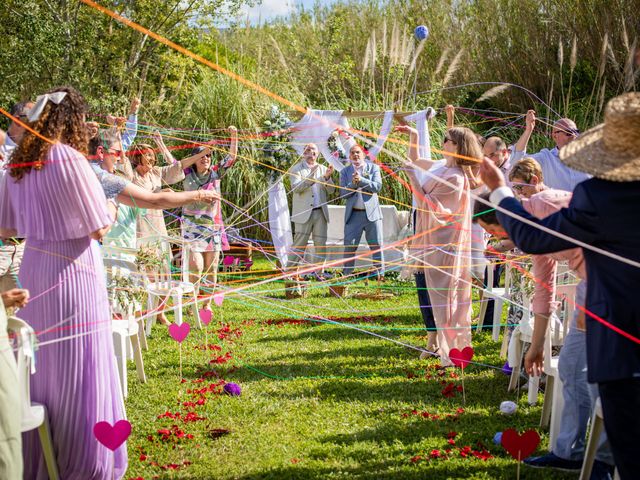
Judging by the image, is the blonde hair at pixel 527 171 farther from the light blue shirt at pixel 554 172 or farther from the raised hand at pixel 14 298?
the raised hand at pixel 14 298

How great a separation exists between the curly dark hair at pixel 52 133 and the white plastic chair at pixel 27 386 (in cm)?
78

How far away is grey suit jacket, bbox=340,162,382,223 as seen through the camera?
32.4ft

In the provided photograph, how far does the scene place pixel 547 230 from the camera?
9.04ft

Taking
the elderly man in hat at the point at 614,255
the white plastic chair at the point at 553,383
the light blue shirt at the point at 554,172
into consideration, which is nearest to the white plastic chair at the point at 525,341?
the white plastic chair at the point at 553,383

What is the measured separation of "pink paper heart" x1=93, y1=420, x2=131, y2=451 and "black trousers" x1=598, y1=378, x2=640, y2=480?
2205mm

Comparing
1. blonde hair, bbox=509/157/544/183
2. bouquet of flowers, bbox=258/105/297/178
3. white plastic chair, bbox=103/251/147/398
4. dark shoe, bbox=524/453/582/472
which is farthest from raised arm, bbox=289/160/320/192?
dark shoe, bbox=524/453/582/472

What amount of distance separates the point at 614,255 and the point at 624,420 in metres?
0.64

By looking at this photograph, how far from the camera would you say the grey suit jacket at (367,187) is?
988 centimetres

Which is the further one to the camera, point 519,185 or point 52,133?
point 519,185

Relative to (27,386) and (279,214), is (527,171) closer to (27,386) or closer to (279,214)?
(27,386)

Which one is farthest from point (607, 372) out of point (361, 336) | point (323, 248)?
point (323, 248)

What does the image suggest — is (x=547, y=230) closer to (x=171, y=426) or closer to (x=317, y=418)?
(x=317, y=418)

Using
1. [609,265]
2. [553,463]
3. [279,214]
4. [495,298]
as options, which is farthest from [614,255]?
[279,214]

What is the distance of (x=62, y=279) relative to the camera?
3508 mm
